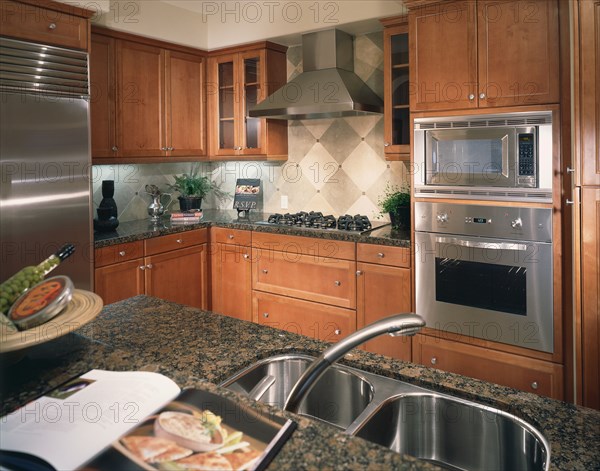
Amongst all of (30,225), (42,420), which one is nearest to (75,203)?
(30,225)

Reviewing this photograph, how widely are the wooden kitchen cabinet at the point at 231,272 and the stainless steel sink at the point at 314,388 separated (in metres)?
2.42

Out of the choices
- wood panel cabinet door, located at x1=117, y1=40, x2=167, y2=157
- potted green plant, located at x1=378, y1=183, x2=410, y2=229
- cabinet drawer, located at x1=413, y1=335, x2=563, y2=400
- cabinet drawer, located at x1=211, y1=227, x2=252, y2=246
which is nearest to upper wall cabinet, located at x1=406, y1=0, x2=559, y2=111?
potted green plant, located at x1=378, y1=183, x2=410, y2=229

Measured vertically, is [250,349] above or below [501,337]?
above

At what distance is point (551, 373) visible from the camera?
2684mm

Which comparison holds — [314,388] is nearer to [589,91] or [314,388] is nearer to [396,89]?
[589,91]

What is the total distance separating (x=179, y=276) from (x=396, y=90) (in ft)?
6.74

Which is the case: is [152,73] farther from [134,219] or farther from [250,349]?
[250,349]

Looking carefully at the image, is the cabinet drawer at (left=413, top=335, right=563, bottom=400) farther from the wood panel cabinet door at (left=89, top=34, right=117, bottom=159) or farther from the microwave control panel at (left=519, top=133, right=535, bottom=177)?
the wood panel cabinet door at (left=89, top=34, right=117, bottom=159)

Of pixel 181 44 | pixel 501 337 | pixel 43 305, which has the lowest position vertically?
pixel 501 337

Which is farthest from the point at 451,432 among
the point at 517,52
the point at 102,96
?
the point at 102,96

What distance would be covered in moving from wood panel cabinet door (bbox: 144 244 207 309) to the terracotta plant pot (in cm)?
40

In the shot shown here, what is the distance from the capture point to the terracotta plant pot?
13.7 ft

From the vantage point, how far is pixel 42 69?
2.78 meters

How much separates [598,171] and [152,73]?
10.1 feet
